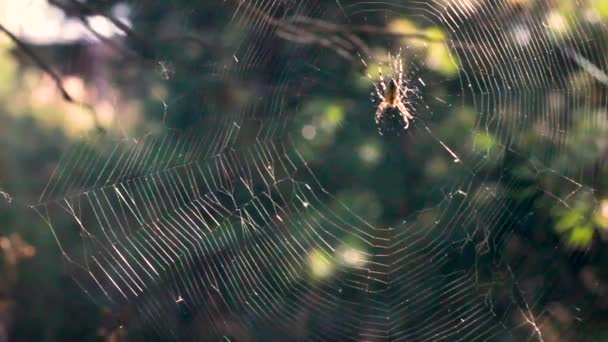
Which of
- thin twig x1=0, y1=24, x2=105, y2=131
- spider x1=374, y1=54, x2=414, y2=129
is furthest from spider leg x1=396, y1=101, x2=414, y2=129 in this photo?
thin twig x1=0, y1=24, x2=105, y2=131

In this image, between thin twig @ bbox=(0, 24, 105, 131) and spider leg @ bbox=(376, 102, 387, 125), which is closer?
thin twig @ bbox=(0, 24, 105, 131)

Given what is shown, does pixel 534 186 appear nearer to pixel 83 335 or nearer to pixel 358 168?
pixel 358 168

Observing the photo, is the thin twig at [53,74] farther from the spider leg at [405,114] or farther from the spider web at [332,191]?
the spider leg at [405,114]

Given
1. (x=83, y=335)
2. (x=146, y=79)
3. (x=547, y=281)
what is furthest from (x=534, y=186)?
(x=83, y=335)

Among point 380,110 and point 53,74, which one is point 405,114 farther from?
point 53,74

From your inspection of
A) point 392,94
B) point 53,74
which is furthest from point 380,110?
point 53,74

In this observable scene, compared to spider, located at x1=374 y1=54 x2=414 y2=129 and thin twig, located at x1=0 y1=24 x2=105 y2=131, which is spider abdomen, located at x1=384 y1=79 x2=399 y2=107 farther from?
thin twig, located at x1=0 y1=24 x2=105 y2=131
